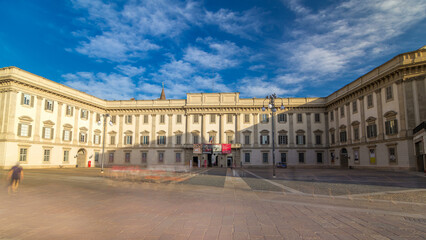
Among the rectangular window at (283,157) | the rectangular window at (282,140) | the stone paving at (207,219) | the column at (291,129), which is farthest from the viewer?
the rectangular window at (282,140)

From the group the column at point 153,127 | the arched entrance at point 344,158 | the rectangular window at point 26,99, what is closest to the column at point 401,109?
the arched entrance at point 344,158

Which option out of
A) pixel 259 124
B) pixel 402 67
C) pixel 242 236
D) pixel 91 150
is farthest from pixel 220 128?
pixel 242 236

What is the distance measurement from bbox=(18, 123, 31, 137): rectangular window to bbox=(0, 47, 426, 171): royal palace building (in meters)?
0.13

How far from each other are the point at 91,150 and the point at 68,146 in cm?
588

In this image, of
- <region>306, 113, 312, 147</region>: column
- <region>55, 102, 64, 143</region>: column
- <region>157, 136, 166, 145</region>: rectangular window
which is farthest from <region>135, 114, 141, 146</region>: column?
<region>306, 113, 312, 147</region>: column

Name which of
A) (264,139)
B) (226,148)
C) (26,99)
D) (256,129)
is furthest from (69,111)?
(264,139)

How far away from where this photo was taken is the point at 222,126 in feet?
160

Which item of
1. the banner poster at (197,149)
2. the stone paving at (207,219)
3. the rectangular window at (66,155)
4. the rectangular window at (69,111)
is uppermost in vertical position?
the rectangular window at (69,111)

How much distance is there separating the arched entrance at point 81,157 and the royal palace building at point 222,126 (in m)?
0.18

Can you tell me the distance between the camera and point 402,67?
28.3m

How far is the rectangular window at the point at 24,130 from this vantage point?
32934 mm

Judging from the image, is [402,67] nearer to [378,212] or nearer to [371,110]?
[371,110]

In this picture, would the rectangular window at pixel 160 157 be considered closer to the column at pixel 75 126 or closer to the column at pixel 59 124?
the column at pixel 75 126

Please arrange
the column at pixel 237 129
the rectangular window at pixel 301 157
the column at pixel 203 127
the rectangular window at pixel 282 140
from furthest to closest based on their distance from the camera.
A: the column at pixel 203 127 < the column at pixel 237 129 < the rectangular window at pixel 282 140 < the rectangular window at pixel 301 157
